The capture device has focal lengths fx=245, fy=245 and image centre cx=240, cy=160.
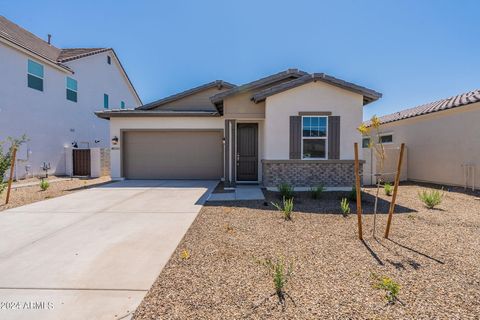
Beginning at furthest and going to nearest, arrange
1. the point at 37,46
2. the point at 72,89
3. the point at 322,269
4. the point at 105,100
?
1. the point at 105,100
2. the point at 72,89
3. the point at 37,46
4. the point at 322,269

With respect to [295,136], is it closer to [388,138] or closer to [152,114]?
[152,114]

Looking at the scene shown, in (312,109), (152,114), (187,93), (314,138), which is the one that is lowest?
(314,138)

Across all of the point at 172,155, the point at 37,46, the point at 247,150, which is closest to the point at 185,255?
the point at 247,150

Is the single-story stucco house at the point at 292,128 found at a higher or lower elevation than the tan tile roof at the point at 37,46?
lower

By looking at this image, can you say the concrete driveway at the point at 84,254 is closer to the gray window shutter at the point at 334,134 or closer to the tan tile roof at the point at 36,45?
the gray window shutter at the point at 334,134

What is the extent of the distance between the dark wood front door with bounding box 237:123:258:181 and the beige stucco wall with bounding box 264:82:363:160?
179cm

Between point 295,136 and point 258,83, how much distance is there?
8.58 ft

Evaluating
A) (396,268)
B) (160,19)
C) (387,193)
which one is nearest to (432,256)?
(396,268)

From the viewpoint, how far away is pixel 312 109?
9273 mm

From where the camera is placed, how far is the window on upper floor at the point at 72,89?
16.0 m

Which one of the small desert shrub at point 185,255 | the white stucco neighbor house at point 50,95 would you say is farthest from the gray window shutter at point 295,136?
the white stucco neighbor house at point 50,95

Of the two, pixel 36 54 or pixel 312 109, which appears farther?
pixel 36 54

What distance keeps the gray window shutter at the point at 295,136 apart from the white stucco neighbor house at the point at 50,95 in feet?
44.4

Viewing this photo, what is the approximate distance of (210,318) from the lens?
239cm
